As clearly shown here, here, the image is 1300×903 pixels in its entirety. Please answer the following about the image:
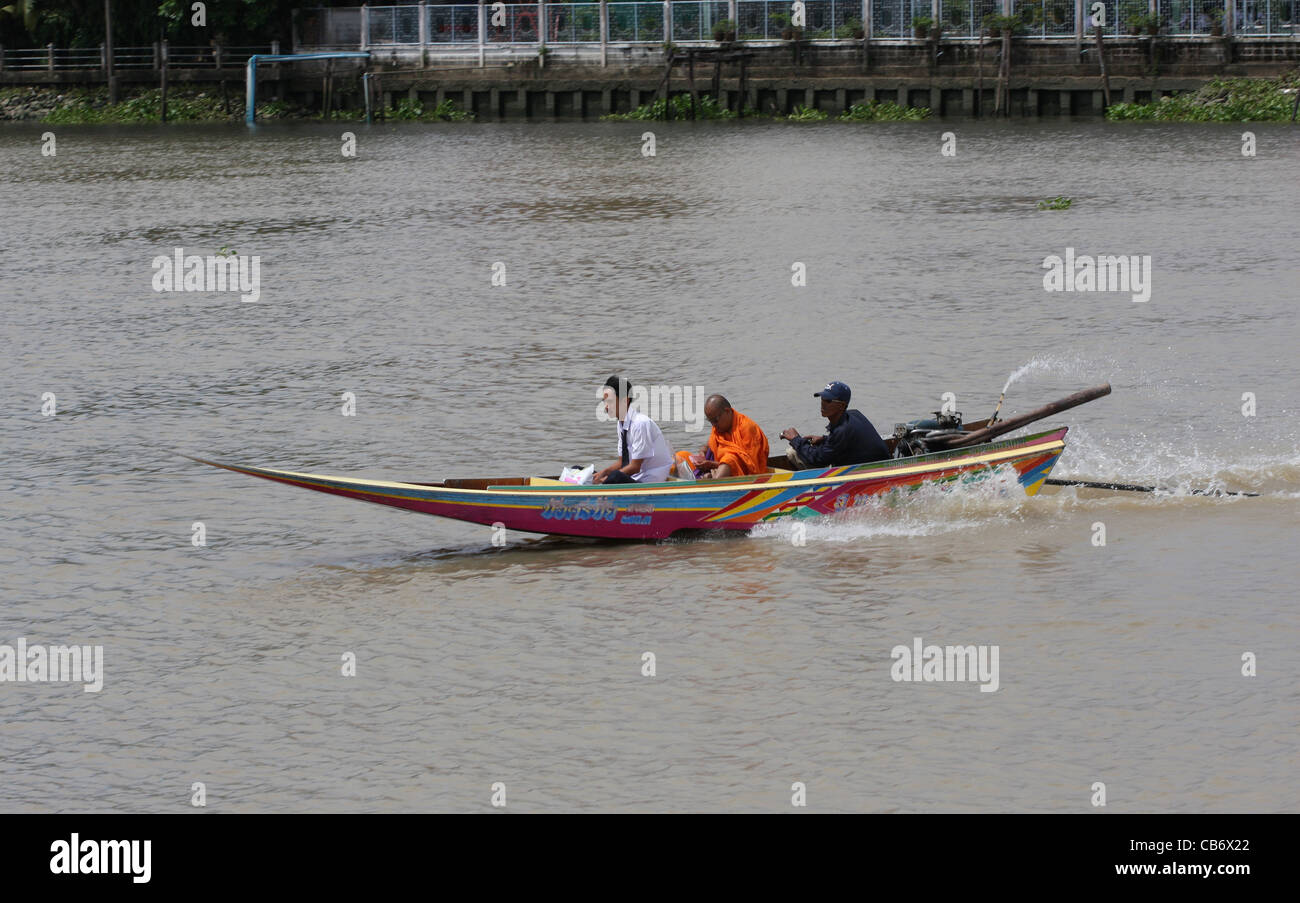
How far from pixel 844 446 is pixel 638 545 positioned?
209cm

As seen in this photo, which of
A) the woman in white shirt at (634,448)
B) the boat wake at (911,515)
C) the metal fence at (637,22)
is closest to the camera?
the woman in white shirt at (634,448)

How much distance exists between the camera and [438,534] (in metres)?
17.0

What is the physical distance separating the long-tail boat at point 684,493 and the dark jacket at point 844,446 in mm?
141

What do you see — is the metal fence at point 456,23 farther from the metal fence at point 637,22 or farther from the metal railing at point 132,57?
the metal railing at point 132,57

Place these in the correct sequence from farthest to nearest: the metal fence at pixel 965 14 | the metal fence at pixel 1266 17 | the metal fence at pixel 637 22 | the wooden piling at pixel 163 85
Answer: the wooden piling at pixel 163 85 → the metal fence at pixel 637 22 → the metal fence at pixel 965 14 → the metal fence at pixel 1266 17

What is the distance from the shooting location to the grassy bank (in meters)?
55.2

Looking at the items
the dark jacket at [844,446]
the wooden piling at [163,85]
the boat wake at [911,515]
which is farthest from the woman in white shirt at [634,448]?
the wooden piling at [163,85]

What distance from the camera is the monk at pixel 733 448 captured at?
15.9 m

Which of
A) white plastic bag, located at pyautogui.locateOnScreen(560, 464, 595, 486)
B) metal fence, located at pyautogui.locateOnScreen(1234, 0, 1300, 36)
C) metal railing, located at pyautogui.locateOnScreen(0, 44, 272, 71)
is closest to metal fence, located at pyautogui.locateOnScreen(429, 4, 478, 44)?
metal railing, located at pyautogui.locateOnScreen(0, 44, 272, 71)

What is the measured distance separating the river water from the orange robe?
616 millimetres

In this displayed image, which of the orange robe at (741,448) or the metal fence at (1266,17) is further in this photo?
the metal fence at (1266,17)

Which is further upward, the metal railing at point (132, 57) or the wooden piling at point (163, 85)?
the metal railing at point (132, 57)
